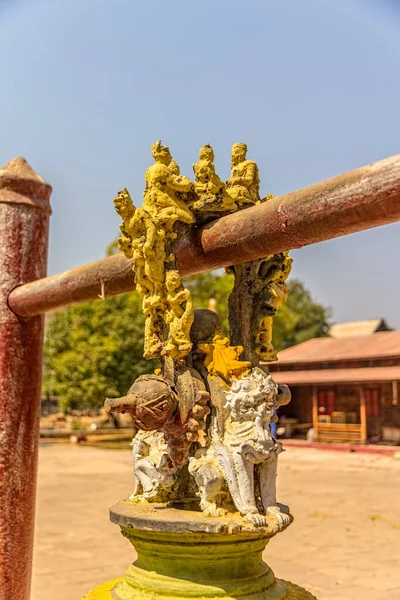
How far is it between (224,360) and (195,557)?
0.61 metres

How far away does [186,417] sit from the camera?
190 cm

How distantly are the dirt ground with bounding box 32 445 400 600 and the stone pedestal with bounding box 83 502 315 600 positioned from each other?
3976mm

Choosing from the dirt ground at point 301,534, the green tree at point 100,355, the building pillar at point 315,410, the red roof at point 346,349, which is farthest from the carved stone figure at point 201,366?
the green tree at point 100,355

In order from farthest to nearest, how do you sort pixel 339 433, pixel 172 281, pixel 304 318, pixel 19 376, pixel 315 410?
1. pixel 304 318
2. pixel 315 410
3. pixel 339 433
4. pixel 19 376
5. pixel 172 281

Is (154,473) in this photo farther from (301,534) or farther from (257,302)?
(301,534)

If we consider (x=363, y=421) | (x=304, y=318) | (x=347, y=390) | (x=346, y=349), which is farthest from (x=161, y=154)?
(x=304, y=318)

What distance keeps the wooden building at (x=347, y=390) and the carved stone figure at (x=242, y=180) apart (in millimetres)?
17509

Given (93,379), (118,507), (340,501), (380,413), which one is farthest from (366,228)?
(93,379)

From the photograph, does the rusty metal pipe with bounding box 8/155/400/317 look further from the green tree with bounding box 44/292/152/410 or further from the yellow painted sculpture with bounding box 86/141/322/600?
the green tree with bounding box 44/292/152/410

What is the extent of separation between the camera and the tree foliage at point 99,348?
23.5 m

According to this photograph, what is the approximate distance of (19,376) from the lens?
343 centimetres

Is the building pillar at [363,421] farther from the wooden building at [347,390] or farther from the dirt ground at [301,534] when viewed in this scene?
the dirt ground at [301,534]

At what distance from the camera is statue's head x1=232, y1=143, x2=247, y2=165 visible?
2.21m

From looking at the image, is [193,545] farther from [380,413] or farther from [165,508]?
[380,413]
